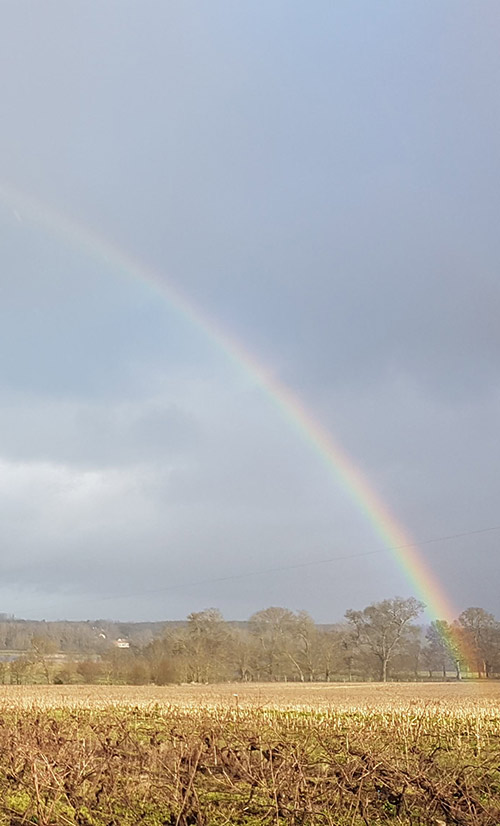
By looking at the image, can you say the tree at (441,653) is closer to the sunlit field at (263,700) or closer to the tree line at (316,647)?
the tree line at (316,647)

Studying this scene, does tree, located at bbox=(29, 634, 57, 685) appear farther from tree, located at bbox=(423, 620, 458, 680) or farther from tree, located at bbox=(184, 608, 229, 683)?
tree, located at bbox=(423, 620, 458, 680)

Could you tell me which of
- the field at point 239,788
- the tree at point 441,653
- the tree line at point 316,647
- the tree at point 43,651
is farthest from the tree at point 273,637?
the field at point 239,788

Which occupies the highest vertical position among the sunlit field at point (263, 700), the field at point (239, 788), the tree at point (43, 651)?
the tree at point (43, 651)

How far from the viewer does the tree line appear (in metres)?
110

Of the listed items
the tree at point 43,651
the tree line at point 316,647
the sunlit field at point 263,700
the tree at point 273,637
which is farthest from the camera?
the tree at point 273,637

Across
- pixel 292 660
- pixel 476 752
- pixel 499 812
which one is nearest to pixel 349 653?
pixel 292 660

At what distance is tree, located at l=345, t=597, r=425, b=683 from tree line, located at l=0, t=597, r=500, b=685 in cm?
15

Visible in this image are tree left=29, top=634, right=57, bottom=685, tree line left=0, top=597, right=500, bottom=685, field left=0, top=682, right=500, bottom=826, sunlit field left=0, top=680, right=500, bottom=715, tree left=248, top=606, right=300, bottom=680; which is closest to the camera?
field left=0, top=682, right=500, bottom=826

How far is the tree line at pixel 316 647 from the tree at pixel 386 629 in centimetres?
15

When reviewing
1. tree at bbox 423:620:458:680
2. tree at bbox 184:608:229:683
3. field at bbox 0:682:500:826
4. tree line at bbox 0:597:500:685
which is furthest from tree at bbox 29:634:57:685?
field at bbox 0:682:500:826

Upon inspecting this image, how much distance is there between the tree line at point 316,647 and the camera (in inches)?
4331

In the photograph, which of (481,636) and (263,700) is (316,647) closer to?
(481,636)

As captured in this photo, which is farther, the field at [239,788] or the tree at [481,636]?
the tree at [481,636]

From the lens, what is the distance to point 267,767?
9.54 metres
